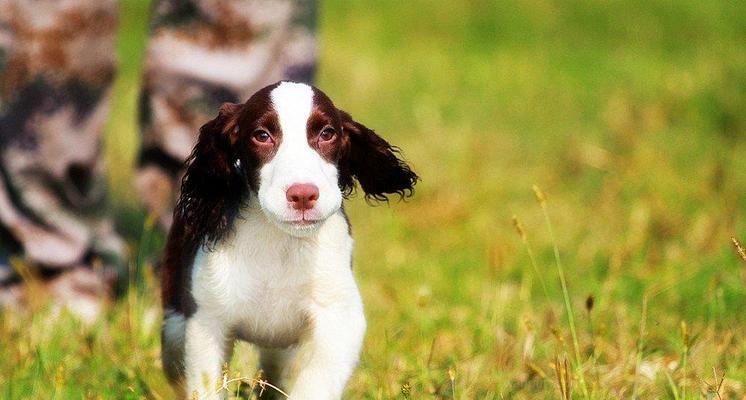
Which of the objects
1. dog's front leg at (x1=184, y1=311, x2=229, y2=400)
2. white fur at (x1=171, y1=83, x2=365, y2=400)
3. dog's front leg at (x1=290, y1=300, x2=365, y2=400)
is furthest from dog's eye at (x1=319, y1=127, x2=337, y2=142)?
dog's front leg at (x1=184, y1=311, x2=229, y2=400)

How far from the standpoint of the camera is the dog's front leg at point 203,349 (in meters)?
3.11

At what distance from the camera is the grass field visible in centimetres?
368

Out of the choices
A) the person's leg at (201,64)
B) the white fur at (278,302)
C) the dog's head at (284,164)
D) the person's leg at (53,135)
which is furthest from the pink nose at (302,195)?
the person's leg at (53,135)

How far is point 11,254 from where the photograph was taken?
191 inches

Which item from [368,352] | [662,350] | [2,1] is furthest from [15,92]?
[662,350]

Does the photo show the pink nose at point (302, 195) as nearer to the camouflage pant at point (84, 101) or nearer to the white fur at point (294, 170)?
the white fur at point (294, 170)

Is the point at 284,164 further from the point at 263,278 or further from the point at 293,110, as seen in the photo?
the point at 263,278

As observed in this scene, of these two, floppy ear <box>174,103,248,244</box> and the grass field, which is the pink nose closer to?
floppy ear <box>174,103,248,244</box>

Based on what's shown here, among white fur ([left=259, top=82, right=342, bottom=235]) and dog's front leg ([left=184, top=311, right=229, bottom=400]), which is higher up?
white fur ([left=259, top=82, right=342, bottom=235])

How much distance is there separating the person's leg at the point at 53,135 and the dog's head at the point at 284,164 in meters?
1.61

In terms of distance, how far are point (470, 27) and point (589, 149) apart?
4.52 m

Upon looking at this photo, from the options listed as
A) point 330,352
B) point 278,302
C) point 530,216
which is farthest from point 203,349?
point 530,216

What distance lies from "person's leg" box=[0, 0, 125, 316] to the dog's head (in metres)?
1.61

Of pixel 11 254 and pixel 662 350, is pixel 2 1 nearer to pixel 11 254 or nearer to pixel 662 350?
pixel 11 254
